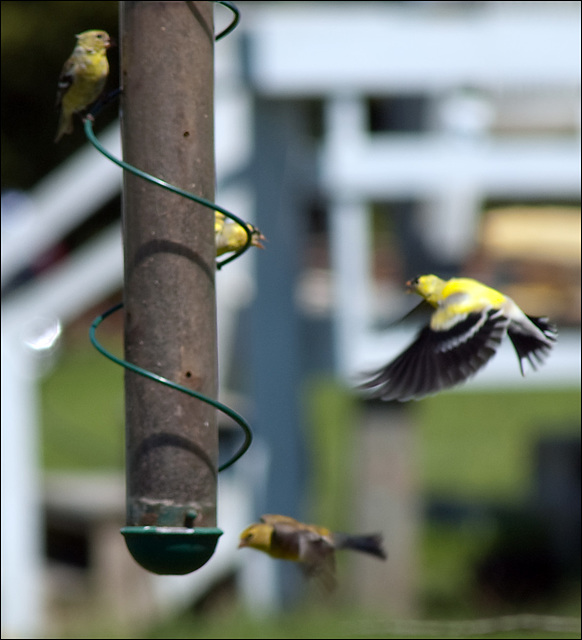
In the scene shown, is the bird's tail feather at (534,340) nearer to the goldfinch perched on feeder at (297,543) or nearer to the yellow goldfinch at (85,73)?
the goldfinch perched on feeder at (297,543)

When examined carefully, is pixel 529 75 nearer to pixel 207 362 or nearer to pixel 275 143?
pixel 275 143

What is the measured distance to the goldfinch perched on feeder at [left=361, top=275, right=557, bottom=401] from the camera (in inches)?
80.1

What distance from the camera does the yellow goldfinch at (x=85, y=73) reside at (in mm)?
2002

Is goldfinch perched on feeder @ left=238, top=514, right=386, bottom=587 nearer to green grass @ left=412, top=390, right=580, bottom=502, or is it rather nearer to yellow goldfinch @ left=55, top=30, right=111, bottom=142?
yellow goldfinch @ left=55, top=30, right=111, bottom=142

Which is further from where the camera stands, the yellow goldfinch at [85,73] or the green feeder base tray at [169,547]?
the yellow goldfinch at [85,73]

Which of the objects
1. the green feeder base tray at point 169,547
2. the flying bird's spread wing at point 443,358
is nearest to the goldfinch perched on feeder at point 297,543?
the flying bird's spread wing at point 443,358

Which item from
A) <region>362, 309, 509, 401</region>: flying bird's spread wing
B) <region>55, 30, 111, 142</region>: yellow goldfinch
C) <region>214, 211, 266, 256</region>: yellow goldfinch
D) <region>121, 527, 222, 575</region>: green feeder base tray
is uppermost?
<region>55, 30, 111, 142</region>: yellow goldfinch

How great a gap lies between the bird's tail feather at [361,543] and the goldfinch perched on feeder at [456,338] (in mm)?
300

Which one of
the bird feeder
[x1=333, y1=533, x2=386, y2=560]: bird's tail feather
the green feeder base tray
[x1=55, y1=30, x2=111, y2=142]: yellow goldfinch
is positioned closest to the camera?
the green feeder base tray

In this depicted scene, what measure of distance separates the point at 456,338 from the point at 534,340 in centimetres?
15

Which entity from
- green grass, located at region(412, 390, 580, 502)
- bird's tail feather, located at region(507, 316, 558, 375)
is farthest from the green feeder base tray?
green grass, located at region(412, 390, 580, 502)

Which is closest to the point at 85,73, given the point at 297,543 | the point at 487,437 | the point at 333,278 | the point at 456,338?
the point at 456,338

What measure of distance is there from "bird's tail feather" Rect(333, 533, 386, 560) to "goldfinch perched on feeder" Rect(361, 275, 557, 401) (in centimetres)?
30

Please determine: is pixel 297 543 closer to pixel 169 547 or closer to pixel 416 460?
pixel 169 547
